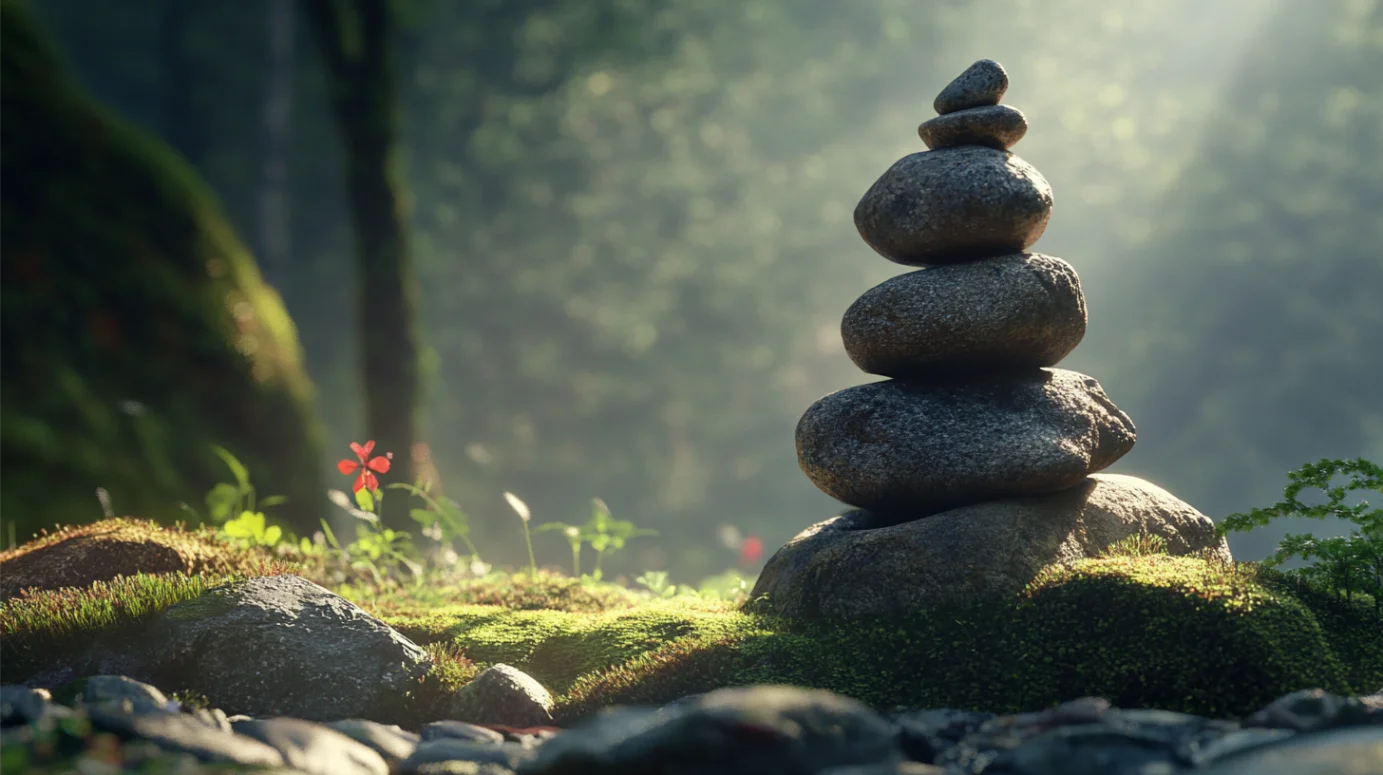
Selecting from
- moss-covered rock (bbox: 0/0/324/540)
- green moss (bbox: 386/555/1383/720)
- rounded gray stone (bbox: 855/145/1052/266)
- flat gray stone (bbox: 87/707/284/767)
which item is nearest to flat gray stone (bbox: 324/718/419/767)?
flat gray stone (bbox: 87/707/284/767)

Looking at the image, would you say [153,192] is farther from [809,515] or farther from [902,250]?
[809,515]

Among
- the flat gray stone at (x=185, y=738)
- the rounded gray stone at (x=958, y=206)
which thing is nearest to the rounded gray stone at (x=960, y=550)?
the rounded gray stone at (x=958, y=206)

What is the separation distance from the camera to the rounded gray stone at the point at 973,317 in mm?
6746

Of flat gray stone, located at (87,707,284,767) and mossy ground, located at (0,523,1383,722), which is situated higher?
mossy ground, located at (0,523,1383,722)

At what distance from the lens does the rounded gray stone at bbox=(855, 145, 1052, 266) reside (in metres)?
6.91

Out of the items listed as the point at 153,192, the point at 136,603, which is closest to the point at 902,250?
the point at 136,603

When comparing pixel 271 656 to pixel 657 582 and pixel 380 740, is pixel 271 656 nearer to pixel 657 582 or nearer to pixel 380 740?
pixel 380 740

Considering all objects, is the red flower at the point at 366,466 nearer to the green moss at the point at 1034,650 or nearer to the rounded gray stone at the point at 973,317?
the green moss at the point at 1034,650

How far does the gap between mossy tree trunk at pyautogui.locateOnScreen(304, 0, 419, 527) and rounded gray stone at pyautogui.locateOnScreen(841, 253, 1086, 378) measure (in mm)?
6920

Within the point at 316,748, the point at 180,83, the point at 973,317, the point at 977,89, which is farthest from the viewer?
the point at 180,83

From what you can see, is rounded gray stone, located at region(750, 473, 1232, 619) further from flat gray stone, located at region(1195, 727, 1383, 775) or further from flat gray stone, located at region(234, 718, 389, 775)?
flat gray stone, located at region(234, 718, 389, 775)

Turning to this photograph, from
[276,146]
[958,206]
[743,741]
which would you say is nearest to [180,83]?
[276,146]

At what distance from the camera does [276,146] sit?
2217 cm

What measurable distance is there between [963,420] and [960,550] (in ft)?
2.91
